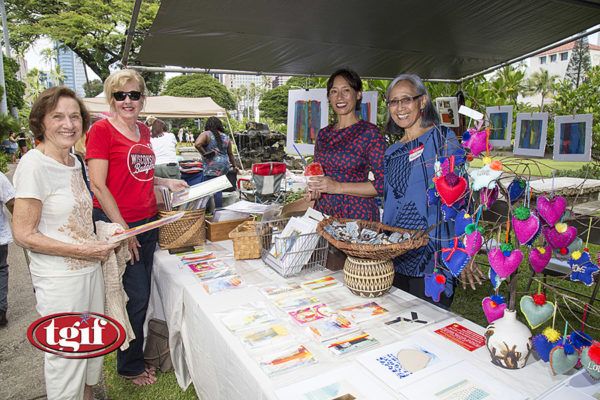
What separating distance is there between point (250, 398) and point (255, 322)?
0.88ft

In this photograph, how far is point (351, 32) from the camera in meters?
2.80

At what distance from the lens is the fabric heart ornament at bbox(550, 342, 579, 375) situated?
928mm

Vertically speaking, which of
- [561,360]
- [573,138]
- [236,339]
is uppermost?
[573,138]

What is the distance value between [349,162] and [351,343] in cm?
99

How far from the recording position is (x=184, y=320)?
1642 mm

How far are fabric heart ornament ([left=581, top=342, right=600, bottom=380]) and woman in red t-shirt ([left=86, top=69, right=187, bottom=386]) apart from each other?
5.58 feet

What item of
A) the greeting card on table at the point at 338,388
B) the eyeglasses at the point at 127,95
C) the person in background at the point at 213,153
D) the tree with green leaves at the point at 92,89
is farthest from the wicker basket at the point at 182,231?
the tree with green leaves at the point at 92,89

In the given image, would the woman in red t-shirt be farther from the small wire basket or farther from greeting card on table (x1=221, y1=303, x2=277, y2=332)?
greeting card on table (x1=221, y1=303, x2=277, y2=332)

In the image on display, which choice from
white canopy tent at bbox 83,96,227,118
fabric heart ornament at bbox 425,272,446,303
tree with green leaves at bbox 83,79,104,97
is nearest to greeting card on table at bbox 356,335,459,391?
fabric heart ornament at bbox 425,272,446,303

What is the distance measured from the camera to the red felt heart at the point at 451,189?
1.02 meters

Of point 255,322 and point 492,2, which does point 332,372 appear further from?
point 492,2

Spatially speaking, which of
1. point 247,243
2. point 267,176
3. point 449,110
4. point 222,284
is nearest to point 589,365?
point 222,284

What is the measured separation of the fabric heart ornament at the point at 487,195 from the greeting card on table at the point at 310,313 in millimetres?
632

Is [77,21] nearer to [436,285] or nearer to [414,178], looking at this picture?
[414,178]
